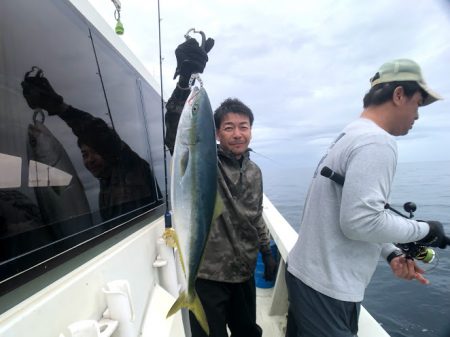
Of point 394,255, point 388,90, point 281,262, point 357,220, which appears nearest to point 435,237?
point 394,255

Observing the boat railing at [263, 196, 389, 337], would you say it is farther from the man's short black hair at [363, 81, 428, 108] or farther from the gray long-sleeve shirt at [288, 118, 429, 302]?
the man's short black hair at [363, 81, 428, 108]

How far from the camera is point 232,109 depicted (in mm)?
2324

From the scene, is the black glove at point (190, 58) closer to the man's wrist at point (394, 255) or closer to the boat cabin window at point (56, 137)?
the boat cabin window at point (56, 137)

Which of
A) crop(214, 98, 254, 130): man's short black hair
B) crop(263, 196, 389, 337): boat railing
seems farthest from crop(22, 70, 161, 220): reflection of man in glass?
Result: crop(263, 196, 389, 337): boat railing

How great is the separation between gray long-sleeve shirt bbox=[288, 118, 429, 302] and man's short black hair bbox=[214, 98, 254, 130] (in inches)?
32.1

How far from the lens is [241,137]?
7.48ft

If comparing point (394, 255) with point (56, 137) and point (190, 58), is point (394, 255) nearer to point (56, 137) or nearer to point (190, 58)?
point (190, 58)

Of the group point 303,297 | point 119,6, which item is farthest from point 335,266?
point 119,6

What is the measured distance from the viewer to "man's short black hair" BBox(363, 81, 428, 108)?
169 centimetres

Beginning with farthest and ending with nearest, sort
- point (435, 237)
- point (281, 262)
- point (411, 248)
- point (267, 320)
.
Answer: point (281, 262), point (267, 320), point (411, 248), point (435, 237)

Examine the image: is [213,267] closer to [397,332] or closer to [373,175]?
[373,175]

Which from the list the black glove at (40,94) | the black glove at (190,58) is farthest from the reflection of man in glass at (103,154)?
the black glove at (190,58)

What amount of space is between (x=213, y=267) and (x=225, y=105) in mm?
1292

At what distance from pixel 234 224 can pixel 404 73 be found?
1499 millimetres
